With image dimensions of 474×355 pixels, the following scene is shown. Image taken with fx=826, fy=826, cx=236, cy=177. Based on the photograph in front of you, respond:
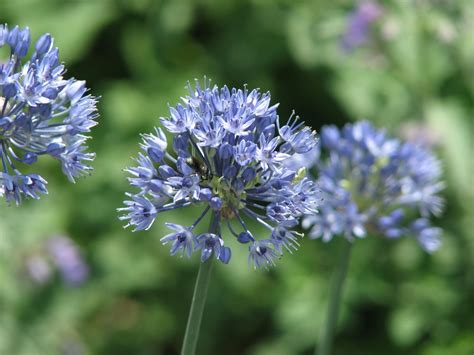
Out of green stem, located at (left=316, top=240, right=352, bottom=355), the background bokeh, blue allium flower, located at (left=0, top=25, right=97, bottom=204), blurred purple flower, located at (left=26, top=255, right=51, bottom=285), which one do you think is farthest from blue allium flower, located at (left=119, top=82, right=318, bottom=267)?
blurred purple flower, located at (left=26, top=255, right=51, bottom=285)

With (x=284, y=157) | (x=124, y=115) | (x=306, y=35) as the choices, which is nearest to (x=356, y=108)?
(x=306, y=35)

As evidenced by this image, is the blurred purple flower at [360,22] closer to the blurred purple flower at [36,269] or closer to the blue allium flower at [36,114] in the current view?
the blurred purple flower at [36,269]

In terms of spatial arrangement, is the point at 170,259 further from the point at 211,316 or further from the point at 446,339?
the point at 446,339

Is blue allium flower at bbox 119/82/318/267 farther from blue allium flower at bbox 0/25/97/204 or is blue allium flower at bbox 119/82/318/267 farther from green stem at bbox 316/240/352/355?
green stem at bbox 316/240/352/355

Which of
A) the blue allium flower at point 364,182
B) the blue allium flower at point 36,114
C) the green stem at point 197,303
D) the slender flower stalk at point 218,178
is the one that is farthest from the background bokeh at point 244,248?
the green stem at point 197,303

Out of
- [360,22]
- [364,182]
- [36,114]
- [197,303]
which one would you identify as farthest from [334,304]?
[360,22]

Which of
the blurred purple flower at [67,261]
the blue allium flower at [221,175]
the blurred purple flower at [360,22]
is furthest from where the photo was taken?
the blurred purple flower at [360,22]

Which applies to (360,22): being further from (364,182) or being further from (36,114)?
(36,114)
